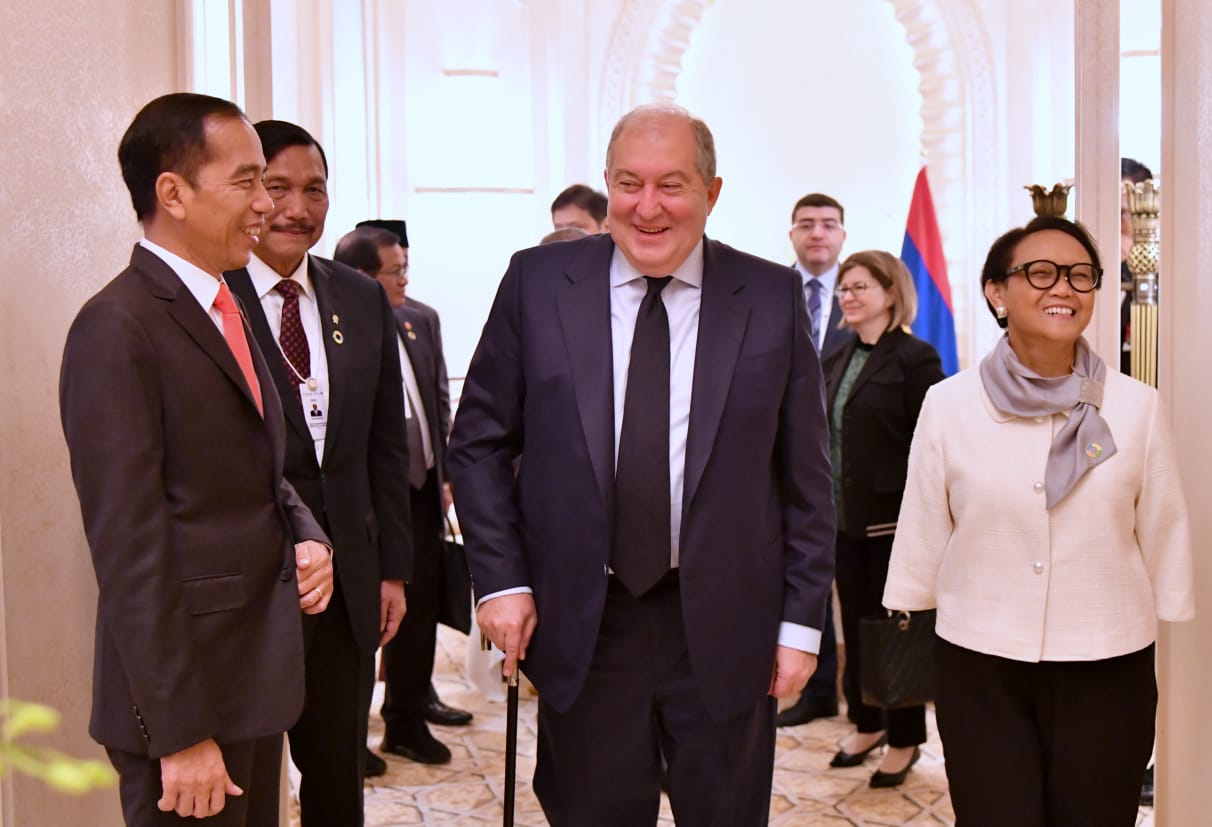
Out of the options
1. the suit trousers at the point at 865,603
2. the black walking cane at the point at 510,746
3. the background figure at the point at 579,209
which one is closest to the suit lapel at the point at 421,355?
the background figure at the point at 579,209

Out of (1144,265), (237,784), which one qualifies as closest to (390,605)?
(237,784)

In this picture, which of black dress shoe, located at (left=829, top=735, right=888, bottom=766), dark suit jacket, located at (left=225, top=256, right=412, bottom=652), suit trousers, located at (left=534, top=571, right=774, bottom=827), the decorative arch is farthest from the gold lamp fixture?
the decorative arch

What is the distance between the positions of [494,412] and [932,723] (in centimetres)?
323

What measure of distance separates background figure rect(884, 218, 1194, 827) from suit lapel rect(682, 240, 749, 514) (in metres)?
0.61

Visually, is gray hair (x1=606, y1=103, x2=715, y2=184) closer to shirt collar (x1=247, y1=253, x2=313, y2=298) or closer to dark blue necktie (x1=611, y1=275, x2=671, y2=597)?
dark blue necktie (x1=611, y1=275, x2=671, y2=597)

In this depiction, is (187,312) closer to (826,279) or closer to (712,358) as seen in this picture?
(712,358)

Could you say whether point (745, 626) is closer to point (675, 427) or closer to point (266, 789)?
point (675, 427)

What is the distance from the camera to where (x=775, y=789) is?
430 centimetres

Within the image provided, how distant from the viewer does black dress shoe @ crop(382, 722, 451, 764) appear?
4613mm

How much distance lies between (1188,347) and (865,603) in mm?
1902

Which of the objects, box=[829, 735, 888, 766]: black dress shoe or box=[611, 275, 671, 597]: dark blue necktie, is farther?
box=[829, 735, 888, 766]: black dress shoe

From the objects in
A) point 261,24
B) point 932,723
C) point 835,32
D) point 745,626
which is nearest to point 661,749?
point 745,626

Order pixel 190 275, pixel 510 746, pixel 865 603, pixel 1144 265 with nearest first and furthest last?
pixel 190 275, pixel 510 746, pixel 1144 265, pixel 865 603

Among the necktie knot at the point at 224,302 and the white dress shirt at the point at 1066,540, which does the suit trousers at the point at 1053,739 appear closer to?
the white dress shirt at the point at 1066,540
